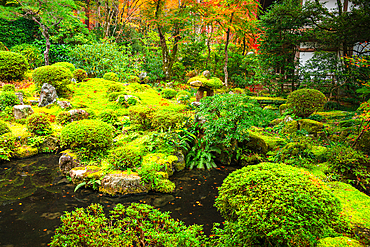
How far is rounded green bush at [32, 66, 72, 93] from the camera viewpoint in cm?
877

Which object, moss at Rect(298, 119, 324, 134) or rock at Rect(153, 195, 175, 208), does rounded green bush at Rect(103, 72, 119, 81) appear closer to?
rock at Rect(153, 195, 175, 208)

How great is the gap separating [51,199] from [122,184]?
1.45m

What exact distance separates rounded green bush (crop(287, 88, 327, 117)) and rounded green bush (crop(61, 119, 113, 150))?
623 cm

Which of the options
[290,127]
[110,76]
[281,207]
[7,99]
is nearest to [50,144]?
[7,99]

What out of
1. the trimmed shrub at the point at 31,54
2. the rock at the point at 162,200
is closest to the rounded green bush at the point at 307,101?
the rock at the point at 162,200

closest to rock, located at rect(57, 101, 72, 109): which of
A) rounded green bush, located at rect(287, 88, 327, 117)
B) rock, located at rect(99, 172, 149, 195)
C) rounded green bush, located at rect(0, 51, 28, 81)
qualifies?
rounded green bush, located at rect(0, 51, 28, 81)

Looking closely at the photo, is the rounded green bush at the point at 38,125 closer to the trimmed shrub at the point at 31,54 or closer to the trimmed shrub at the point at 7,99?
the trimmed shrub at the point at 7,99

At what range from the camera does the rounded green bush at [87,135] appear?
521 cm

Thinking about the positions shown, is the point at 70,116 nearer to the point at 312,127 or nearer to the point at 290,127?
the point at 290,127

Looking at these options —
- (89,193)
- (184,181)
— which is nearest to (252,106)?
(184,181)

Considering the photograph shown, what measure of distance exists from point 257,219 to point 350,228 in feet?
4.81

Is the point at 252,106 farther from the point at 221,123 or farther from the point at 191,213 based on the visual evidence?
the point at 191,213

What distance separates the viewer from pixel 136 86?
Answer: 36.8ft

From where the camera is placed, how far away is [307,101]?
6.66 meters
